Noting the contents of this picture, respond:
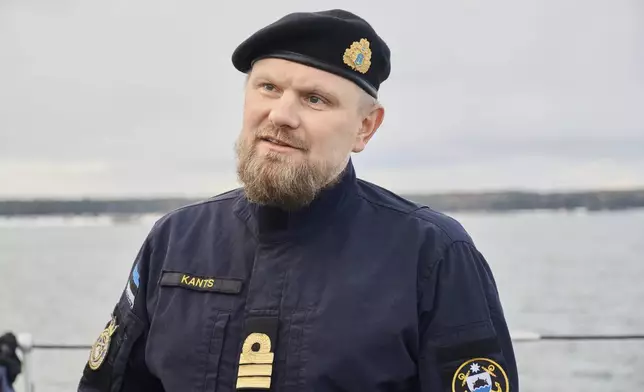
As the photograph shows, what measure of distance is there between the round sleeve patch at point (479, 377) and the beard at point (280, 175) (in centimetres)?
44

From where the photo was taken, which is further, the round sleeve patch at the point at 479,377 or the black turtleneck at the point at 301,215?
the black turtleneck at the point at 301,215

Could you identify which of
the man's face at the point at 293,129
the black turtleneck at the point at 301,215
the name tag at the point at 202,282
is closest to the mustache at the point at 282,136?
the man's face at the point at 293,129

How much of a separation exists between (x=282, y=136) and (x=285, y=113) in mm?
58

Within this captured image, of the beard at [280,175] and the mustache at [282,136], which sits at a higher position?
the mustache at [282,136]

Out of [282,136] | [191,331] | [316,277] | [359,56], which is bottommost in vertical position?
[191,331]

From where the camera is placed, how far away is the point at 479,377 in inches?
63.6

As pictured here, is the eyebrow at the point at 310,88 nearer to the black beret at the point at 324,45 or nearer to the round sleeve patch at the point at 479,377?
the black beret at the point at 324,45

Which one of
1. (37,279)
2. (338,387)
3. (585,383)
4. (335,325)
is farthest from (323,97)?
(37,279)

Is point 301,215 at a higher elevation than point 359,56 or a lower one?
lower

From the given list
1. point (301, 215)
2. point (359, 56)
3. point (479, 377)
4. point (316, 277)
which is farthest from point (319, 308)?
point (359, 56)

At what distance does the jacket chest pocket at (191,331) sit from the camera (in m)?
1.67

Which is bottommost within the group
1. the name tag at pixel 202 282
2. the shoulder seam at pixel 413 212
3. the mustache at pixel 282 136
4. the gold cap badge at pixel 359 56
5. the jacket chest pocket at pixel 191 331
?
the jacket chest pocket at pixel 191 331

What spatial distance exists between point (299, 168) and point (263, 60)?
0.23 metres

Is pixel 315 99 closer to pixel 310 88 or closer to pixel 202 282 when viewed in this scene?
pixel 310 88
